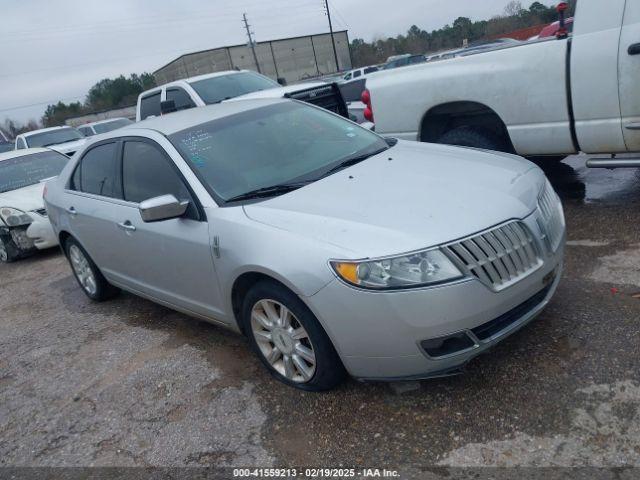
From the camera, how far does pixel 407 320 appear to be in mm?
2650

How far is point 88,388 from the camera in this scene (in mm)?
3895

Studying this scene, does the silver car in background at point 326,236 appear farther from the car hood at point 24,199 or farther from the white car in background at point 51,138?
the white car in background at point 51,138

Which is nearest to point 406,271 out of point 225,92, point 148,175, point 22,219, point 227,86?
point 148,175

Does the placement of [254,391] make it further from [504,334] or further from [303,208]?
[504,334]

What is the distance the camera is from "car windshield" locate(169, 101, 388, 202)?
3.62 m

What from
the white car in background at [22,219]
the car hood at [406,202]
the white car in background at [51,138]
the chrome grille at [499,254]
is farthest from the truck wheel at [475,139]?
the white car in background at [51,138]

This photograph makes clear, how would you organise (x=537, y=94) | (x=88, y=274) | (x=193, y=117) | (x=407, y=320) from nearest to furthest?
(x=407, y=320) < (x=193, y=117) < (x=537, y=94) < (x=88, y=274)

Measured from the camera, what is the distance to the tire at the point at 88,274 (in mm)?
5211

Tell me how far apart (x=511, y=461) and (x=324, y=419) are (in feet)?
3.21

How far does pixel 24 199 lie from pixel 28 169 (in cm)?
113

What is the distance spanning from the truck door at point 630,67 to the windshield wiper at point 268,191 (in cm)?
273

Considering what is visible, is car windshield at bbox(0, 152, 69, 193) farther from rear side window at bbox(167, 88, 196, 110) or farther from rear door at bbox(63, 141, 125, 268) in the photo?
rear door at bbox(63, 141, 125, 268)

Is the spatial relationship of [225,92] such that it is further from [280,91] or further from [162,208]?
[162,208]

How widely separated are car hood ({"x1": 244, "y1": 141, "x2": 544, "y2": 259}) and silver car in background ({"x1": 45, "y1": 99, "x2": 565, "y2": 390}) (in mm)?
11
